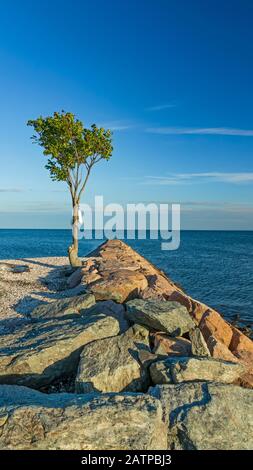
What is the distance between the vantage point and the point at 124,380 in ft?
29.9

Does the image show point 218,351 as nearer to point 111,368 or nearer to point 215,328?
point 215,328

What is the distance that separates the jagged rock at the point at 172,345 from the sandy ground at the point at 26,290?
21.5 ft

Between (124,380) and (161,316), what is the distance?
3.31 meters

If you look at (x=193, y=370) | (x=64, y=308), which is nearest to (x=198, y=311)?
(x=64, y=308)

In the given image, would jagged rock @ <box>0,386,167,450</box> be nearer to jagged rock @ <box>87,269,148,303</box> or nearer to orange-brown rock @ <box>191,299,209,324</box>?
orange-brown rock @ <box>191,299,209,324</box>

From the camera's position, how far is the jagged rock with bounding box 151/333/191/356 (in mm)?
10953

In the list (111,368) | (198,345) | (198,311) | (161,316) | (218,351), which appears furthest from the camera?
(198,311)

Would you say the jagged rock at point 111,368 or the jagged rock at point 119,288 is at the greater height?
the jagged rock at point 119,288

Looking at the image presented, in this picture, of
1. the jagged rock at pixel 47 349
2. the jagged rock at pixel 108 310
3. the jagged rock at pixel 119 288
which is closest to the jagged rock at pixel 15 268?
the jagged rock at pixel 119 288

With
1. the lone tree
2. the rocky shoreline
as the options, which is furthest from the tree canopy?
the rocky shoreline

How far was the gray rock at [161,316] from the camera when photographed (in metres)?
11.9

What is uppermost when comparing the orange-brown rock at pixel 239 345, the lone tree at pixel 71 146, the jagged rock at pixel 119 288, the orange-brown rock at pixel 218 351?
the lone tree at pixel 71 146

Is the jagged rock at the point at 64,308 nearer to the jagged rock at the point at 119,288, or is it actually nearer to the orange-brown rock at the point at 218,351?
the jagged rock at the point at 119,288
